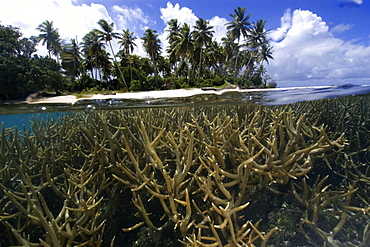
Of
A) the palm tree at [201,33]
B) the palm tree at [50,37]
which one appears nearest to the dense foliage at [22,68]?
the palm tree at [50,37]

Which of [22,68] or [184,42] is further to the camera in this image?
[184,42]

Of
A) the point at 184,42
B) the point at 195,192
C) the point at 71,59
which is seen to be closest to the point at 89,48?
the point at 71,59

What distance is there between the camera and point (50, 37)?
209 inches

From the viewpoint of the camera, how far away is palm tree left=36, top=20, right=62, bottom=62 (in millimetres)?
5238

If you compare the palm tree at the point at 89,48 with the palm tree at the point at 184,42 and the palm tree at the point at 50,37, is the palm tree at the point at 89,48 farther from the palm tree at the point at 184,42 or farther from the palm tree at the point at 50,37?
the palm tree at the point at 184,42

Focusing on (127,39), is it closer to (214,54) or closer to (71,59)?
(71,59)

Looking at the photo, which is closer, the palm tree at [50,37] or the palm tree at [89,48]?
the palm tree at [50,37]

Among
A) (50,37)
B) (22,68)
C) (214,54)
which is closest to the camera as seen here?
(22,68)

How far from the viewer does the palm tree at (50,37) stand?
524cm

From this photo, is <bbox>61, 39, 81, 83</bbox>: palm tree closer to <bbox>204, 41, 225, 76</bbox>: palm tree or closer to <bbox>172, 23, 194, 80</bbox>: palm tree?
<bbox>172, 23, 194, 80</bbox>: palm tree

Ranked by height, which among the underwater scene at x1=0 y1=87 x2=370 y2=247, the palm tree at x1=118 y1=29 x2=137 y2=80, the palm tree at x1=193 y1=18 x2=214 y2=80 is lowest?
the underwater scene at x1=0 y1=87 x2=370 y2=247

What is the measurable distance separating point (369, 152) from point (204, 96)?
198 inches

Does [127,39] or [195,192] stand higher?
[127,39]

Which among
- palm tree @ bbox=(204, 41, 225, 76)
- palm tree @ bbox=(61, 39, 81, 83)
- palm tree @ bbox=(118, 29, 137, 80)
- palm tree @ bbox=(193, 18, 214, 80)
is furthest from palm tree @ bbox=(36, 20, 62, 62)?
palm tree @ bbox=(204, 41, 225, 76)
